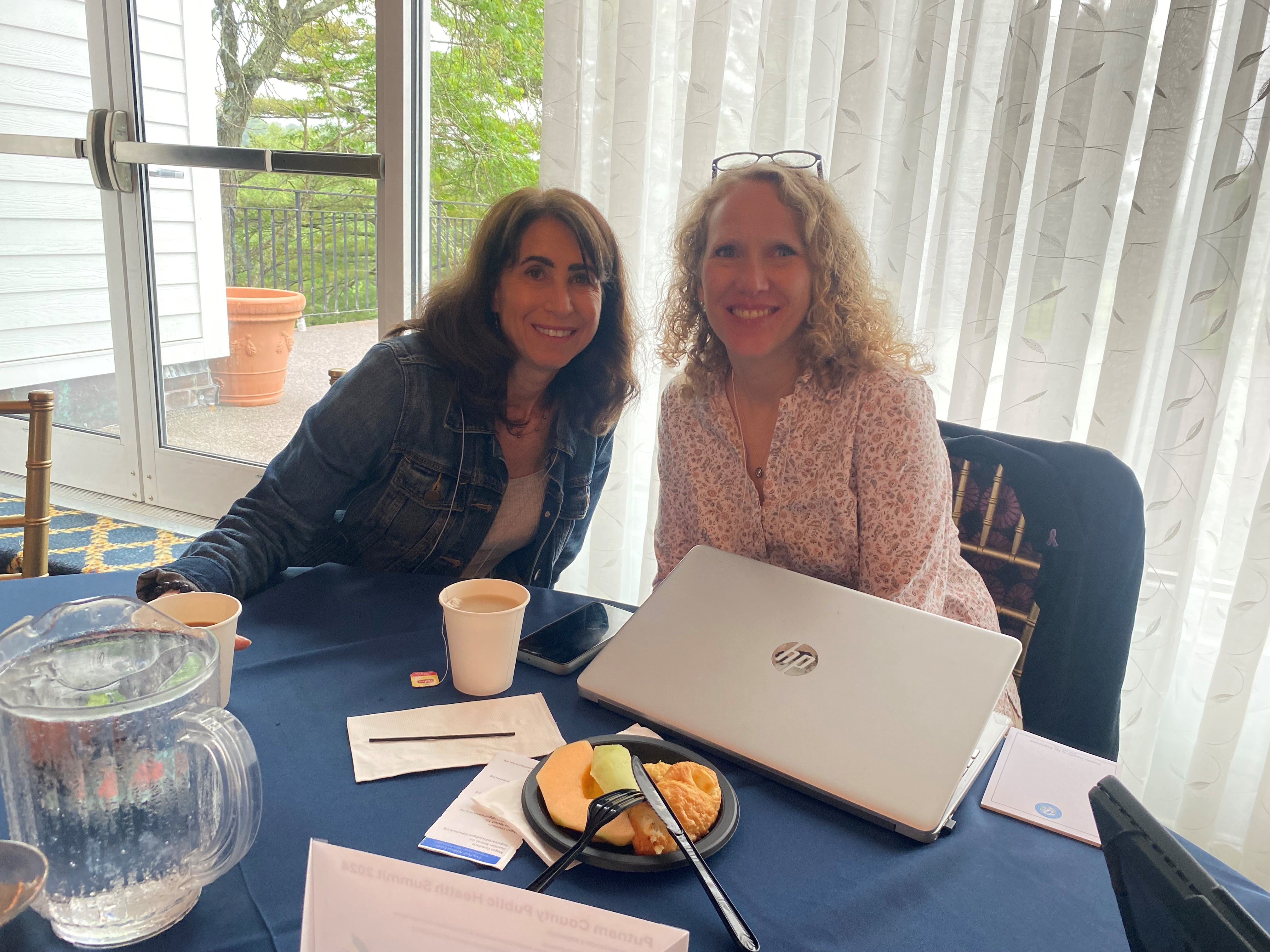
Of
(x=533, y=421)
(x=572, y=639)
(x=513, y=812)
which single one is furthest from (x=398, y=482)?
(x=513, y=812)

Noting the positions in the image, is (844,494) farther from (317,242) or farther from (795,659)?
(317,242)

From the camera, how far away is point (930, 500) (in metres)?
1.16

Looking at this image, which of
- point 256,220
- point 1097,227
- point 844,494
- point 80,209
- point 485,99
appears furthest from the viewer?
point 80,209

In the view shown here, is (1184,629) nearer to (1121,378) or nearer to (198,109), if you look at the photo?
(1121,378)

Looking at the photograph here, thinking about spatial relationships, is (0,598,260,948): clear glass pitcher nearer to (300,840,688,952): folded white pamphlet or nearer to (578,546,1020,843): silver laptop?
(300,840,688,952): folded white pamphlet

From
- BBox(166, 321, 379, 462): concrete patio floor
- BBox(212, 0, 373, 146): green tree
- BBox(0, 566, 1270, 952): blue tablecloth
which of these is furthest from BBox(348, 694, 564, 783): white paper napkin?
BBox(212, 0, 373, 146): green tree

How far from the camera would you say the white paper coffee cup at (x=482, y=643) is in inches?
32.3

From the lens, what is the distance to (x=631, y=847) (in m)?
0.61

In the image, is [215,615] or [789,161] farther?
[789,161]

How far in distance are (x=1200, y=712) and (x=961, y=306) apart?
978 mm

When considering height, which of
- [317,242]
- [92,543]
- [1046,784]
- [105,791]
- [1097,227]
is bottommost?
[92,543]

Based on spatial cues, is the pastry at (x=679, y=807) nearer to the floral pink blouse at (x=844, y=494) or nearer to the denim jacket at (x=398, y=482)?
the floral pink blouse at (x=844, y=494)

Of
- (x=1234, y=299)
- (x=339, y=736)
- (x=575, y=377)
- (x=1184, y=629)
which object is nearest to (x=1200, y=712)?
(x=1184, y=629)

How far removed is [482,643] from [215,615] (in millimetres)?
261
